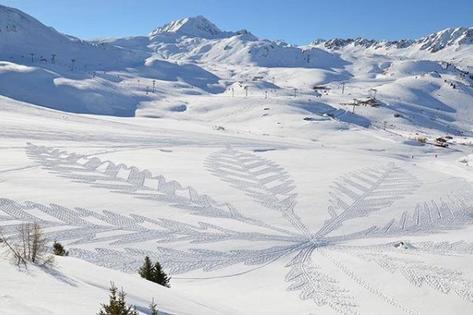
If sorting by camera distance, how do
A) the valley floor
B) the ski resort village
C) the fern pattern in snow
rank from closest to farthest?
the ski resort village → the valley floor → the fern pattern in snow

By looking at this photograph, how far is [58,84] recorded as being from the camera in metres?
111

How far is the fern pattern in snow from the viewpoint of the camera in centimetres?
2052

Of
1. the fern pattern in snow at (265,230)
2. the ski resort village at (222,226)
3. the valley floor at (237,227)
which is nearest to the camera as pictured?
the ski resort village at (222,226)

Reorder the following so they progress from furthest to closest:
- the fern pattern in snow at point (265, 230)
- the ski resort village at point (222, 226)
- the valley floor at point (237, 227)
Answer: the fern pattern in snow at point (265, 230) → the valley floor at point (237, 227) → the ski resort village at point (222, 226)

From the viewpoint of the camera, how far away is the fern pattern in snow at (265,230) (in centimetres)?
2052

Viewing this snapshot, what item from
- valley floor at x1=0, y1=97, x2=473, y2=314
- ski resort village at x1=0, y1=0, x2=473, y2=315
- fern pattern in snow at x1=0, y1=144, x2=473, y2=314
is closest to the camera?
ski resort village at x1=0, y1=0, x2=473, y2=315

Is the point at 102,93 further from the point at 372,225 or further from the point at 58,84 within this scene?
the point at 372,225

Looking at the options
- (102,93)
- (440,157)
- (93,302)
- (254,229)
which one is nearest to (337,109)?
(440,157)

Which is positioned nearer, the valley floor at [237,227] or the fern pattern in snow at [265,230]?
the valley floor at [237,227]

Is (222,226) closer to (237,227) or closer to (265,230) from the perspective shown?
(237,227)

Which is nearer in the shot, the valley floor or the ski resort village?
the ski resort village

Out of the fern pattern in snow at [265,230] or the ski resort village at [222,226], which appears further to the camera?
the fern pattern in snow at [265,230]

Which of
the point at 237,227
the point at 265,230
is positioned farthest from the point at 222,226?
the point at 265,230

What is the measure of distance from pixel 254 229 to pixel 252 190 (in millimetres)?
8487
